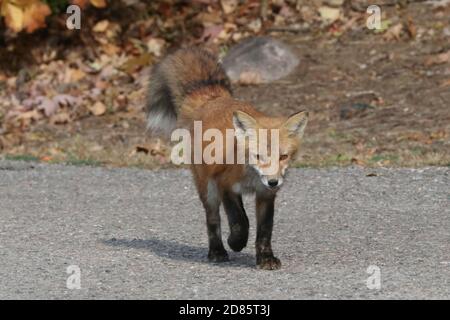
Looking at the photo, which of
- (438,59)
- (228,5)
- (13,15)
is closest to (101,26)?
(228,5)

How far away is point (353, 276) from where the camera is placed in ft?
24.0

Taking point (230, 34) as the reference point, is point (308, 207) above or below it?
below

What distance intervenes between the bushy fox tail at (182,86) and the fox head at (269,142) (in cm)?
117

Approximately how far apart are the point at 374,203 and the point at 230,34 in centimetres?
787

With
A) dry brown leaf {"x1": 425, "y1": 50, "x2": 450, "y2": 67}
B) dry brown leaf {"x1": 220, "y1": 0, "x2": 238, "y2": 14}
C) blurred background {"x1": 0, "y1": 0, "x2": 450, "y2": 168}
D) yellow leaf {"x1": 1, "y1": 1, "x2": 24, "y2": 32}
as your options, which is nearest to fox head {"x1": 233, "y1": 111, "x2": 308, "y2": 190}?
blurred background {"x1": 0, "y1": 0, "x2": 450, "y2": 168}

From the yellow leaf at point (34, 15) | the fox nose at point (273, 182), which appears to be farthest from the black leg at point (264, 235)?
the yellow leaf at point (34, 15)

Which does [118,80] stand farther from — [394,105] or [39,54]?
[394,105]

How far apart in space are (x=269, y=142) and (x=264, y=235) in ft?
2.46

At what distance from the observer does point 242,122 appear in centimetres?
730

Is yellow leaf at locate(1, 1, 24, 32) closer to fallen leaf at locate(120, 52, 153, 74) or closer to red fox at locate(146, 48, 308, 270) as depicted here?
fallen leaf at locate(120, 52, 153, 74)

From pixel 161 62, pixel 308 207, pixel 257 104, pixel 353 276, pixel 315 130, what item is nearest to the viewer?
pixel 353 276

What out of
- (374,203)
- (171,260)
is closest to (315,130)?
(374,203)

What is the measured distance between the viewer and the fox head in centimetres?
721

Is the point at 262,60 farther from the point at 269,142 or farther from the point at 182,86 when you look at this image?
the point at 269,142
